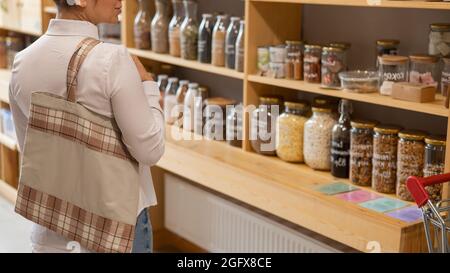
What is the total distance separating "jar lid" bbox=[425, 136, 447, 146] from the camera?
6.73ft

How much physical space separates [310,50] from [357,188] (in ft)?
1.88

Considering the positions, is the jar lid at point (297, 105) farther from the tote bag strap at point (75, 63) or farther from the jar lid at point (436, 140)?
the tote bag strap at point (75, 63)

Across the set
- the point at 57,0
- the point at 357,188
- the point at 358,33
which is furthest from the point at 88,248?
the point at 358,33

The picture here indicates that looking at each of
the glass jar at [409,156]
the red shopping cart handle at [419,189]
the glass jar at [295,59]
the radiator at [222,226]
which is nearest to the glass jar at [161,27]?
the radiator at [222,226]

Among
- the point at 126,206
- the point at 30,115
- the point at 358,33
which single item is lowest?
the point at 126,206

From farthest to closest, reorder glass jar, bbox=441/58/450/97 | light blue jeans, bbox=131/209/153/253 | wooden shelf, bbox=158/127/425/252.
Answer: glass jar, bbox=441/58/450/97
wooden shelf, bbox=158/127/425/252
light blue jeans, bbox=131/209/153/253

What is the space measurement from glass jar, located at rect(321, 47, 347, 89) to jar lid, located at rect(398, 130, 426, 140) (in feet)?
1.07

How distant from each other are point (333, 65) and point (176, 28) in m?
1.00

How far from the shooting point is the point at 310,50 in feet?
8.14

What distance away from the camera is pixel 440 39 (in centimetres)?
214

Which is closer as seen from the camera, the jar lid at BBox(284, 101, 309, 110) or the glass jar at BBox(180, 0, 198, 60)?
the jar lid at BBox(284, 101, 309, 110)

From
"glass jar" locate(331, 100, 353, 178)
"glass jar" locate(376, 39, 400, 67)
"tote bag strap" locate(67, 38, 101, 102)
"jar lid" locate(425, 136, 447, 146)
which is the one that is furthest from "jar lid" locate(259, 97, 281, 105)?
"tote bag strap" locate(67, 38, 101, 102)

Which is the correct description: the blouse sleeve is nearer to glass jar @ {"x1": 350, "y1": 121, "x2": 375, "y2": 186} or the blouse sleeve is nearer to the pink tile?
the pink tile
